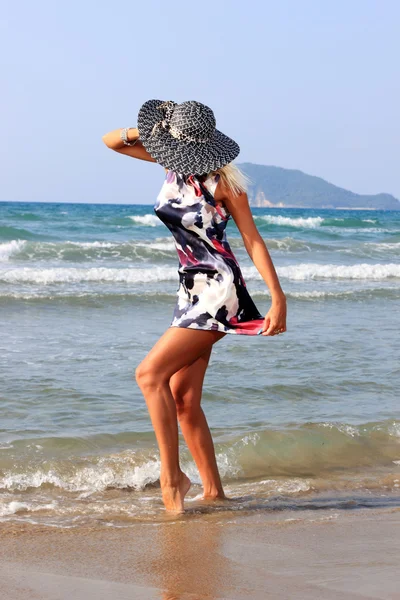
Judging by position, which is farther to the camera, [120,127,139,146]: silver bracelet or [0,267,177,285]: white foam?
[0,267,177,285]: white foam

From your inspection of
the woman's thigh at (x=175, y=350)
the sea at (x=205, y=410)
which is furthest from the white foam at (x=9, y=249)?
the woman's thigh at (x=175, y=350)

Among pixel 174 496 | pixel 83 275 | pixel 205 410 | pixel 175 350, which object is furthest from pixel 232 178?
pixel 83 275

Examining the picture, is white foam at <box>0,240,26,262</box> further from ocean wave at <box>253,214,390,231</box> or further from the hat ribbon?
ocean wave at <box>253,214,390,231</box>

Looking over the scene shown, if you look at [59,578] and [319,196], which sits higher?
[319,196]

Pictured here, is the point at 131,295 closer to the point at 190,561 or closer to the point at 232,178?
the point at 232,178

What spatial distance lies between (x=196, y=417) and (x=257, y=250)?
88 cm

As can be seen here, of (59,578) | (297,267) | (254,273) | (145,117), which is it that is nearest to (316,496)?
(59,578)

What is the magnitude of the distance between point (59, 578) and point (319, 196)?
465ft

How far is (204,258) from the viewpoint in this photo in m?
3.54

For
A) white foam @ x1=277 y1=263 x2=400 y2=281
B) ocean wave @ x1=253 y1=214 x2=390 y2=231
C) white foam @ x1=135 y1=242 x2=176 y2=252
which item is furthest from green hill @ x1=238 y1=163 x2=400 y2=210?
white foam @ x1=277 y1=263 x2=400 y2=281

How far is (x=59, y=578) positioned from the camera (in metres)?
2.84

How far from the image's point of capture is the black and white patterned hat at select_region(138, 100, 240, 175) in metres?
3.44

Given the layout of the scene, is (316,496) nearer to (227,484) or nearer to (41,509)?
(227,484)

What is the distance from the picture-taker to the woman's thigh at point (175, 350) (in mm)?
3555
